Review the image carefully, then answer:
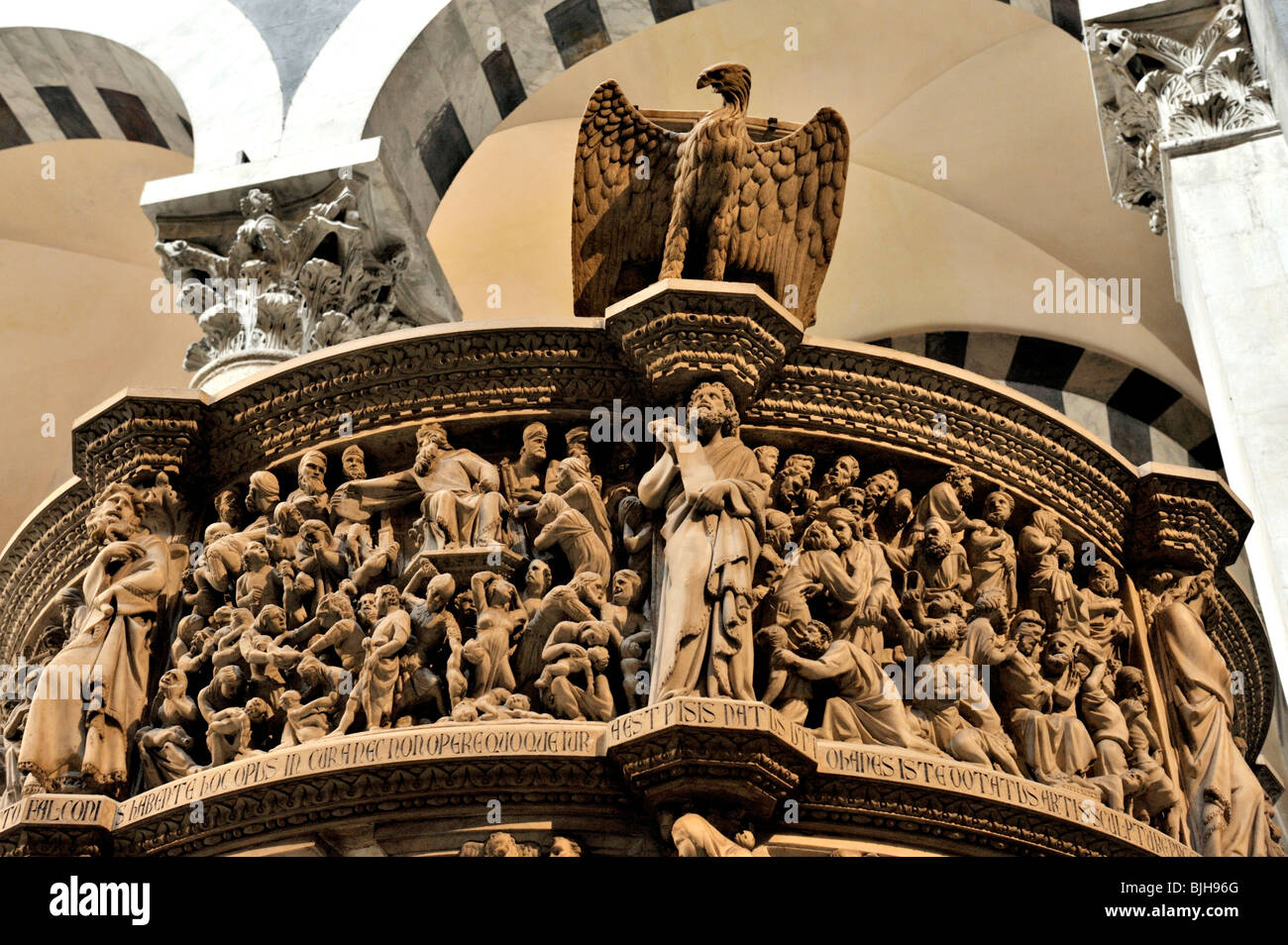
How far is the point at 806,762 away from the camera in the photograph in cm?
447

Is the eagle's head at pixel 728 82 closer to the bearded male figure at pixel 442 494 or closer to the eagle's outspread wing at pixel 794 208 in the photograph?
the eagle's outspread wing at pixel 794 208

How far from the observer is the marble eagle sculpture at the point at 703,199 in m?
5.75

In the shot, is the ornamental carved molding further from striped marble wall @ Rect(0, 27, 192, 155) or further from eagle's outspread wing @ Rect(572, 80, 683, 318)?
striped marble wall @ Rect(0, 27, 192, 155)

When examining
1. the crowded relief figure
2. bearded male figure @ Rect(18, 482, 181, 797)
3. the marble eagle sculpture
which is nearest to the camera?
the crowded relief figure

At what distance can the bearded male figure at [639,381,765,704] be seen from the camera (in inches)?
181

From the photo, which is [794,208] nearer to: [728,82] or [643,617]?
[728,82]

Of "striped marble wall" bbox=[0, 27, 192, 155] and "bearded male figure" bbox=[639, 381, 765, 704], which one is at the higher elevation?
"striped marble wall" bbox=[0, 27, 192, 155]

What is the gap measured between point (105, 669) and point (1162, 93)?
424cm

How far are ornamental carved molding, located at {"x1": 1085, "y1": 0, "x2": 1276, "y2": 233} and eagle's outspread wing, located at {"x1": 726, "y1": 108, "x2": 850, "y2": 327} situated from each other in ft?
3.76

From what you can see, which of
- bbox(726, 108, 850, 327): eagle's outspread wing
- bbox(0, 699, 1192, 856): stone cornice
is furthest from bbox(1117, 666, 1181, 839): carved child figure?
bbox(726, 108, 850, 327): eagle's outspread wing

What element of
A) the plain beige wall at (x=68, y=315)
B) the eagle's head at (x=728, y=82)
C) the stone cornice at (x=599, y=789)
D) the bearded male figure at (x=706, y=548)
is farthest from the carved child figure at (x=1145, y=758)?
the plain beige wall at (x=68, y=315)
